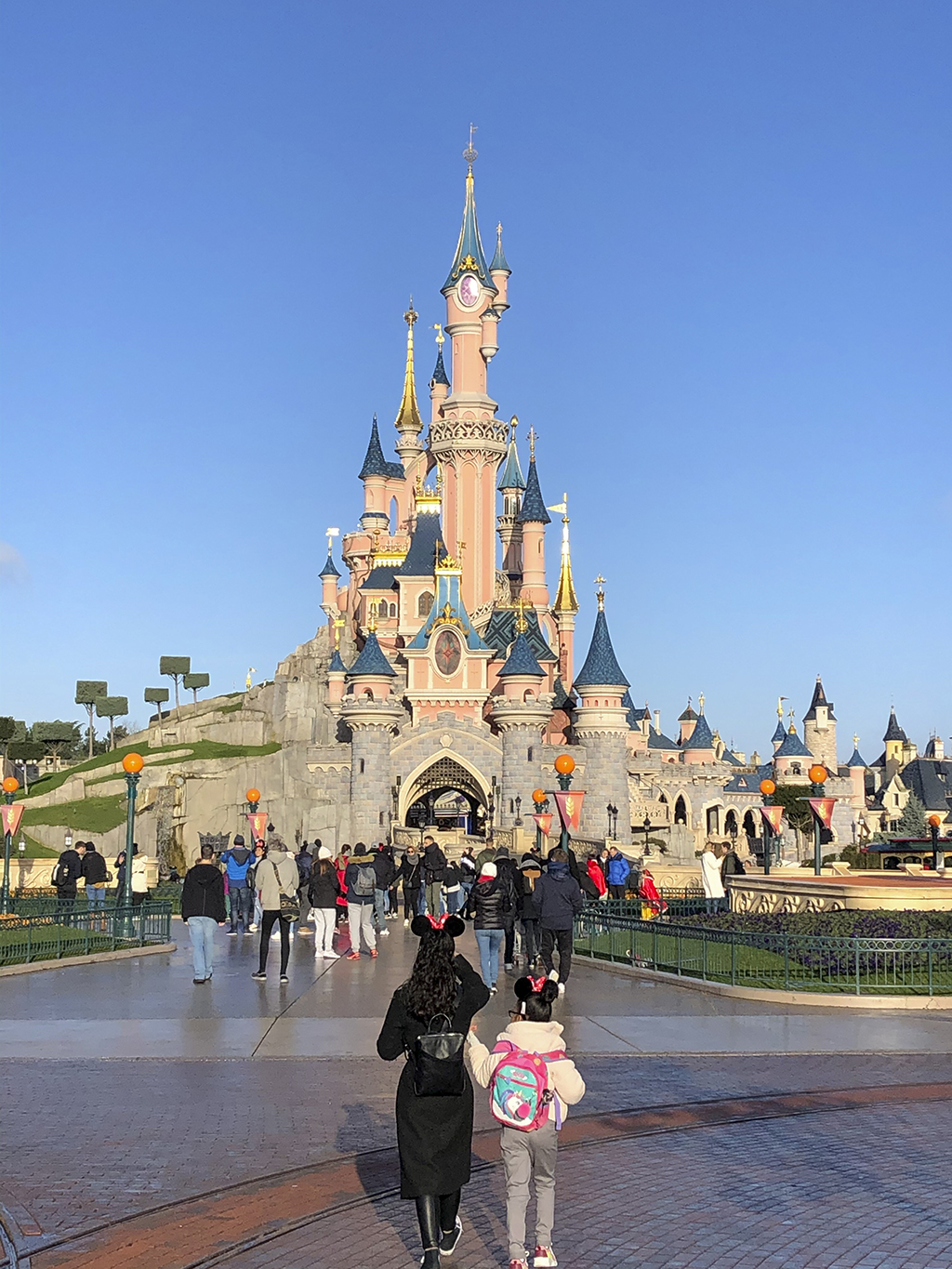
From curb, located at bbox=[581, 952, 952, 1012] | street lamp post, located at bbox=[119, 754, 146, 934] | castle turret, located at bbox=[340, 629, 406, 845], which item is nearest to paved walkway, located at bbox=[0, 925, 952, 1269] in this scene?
curb, located at bbox=[581, 952, 952, 1012]

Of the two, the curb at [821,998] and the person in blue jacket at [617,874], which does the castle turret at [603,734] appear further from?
the curb at [821,998]

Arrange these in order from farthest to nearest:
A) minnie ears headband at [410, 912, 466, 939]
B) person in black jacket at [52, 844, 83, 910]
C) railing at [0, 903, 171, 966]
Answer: person in black jacket at [52, 844, 83, 910], railing at [0, 903, 171, 966], minnie ears headband at [410, 912, 466, 939]

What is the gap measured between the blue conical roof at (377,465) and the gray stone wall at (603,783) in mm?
27846

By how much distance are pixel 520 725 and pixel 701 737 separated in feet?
58.6

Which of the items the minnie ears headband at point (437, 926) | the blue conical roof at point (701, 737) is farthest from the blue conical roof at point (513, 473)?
the minnie ears headband at point (437, 926)

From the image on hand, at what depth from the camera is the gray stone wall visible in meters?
59.3

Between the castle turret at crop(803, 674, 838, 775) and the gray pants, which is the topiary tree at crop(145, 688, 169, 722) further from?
the gray pants

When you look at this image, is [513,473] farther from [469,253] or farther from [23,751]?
[23,751]

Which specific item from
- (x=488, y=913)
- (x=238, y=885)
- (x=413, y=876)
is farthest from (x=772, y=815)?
(x=488, y=913)

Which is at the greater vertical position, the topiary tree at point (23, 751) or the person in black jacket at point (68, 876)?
the topiary tree at point (23, 751)

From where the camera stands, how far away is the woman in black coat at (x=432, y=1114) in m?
5.81

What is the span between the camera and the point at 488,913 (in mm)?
14359

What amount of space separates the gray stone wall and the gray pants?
53201 mm

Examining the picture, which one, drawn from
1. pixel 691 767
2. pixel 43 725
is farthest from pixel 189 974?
pixel 43 725
